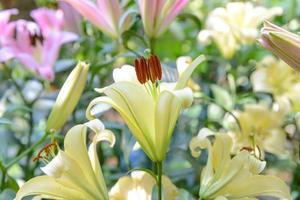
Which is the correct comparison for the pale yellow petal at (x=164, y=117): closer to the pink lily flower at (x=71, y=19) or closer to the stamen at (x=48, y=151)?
the stamen at (x=48, y=151)

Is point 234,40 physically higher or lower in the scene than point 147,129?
lower

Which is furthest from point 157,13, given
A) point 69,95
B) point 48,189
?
point 48,189

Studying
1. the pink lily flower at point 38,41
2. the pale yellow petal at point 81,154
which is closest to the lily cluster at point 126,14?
the pink lily flower at point 38,41

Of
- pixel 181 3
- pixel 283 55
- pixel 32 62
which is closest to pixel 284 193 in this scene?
pixel 283 55

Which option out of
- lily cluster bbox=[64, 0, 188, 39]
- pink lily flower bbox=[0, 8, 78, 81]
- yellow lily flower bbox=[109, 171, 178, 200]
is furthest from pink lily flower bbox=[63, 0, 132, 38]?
yellow lily flower bbox=[109, 171, 178, 200]

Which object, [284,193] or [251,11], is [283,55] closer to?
[284,193]

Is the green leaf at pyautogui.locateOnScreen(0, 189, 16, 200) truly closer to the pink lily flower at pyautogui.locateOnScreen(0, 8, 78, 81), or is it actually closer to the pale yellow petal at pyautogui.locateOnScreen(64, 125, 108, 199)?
the pale yellow petal at pyautogui.locateOnScreen(64, 125, 108, 199)

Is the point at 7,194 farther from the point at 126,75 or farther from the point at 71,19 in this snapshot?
the point at 71,19
